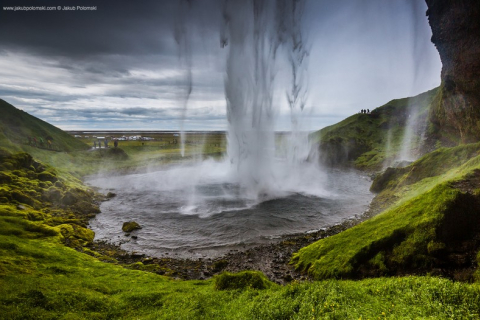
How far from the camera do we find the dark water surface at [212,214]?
135 ft

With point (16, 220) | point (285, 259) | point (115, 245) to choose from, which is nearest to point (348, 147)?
point (285, 259)

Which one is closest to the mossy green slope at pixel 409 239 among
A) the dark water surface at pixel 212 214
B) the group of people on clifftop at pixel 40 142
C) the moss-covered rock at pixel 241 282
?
the moss-covered rock at pixel 241 282

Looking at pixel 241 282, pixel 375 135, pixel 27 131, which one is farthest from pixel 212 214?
pixel 375 135

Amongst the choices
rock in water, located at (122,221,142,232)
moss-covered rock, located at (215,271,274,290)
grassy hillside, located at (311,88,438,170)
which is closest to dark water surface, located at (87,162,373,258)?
rock in water, located at (122,221,142,232)

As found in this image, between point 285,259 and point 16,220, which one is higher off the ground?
point 16,220

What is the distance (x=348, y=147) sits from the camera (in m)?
146

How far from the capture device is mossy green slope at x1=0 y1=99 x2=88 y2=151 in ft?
380

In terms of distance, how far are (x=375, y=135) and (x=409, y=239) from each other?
5810 inches

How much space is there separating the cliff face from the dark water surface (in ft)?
89.2

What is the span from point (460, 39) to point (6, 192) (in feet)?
301

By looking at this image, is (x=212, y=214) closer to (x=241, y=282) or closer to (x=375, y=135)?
(x=241, y=282)

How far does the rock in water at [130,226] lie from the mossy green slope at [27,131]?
10037 centimetres

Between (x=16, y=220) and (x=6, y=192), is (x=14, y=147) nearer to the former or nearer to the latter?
(x=6, y=192)

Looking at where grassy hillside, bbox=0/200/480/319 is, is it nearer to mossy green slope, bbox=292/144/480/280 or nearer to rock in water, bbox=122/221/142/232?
mossy green slope, bbox=292/144/480/280
